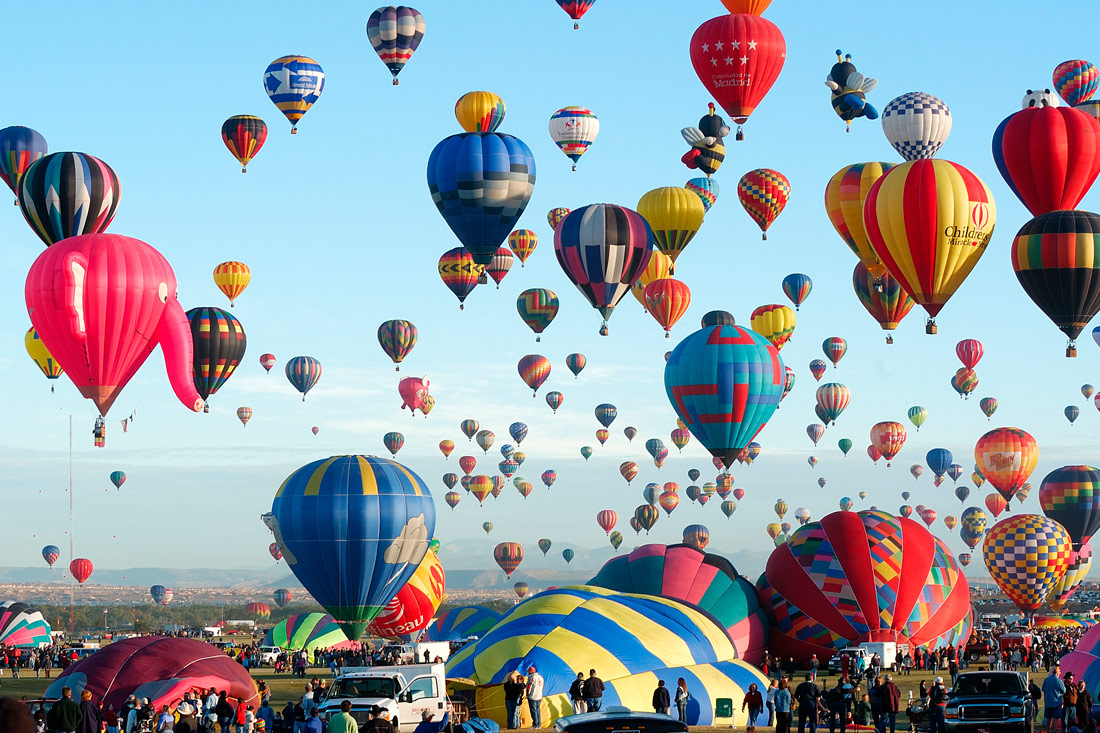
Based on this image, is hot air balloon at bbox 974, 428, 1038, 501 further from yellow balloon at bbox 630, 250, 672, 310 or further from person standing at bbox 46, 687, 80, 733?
person standing at bbox 46, 687, 80, 733

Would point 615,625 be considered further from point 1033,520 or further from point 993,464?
point 993,464

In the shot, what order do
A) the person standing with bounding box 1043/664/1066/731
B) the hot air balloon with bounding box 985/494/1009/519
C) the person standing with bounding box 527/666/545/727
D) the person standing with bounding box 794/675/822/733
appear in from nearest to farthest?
the person standing with bounding box 794/675/822/733 < the person standing with bounding box 1043/664/1066/731 < the person standing with bounding box 527/666/545/727 < the hot air balloon with bounding box 985/494/1009/519

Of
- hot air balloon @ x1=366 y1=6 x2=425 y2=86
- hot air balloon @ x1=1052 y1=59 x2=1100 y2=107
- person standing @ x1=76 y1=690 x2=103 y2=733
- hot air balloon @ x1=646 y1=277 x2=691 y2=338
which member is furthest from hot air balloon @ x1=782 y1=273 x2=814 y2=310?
person standing @ x1=76 y1=690 x2=103 y2=733

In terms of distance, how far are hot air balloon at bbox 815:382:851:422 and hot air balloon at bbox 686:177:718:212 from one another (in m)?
18.7

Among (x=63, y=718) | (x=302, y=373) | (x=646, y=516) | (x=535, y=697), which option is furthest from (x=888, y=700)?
(x=646, y=516)

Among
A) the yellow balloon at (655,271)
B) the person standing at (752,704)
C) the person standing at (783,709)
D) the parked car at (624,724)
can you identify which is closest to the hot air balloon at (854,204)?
the yellow balloon at (655,271)

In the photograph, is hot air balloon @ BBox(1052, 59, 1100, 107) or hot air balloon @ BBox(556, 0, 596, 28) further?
hot air balloon @ BBox(1052, 59, 1100, 107)

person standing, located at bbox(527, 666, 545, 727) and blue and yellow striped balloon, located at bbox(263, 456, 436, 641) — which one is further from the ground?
blue and yellow striped balloon, located at bbox(263, 456, 436, 641)

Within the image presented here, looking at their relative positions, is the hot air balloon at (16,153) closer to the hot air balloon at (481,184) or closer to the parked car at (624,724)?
the hot air balloon at (481,184)

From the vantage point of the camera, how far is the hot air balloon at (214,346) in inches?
1891

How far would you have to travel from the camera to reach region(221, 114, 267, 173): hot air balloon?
5125 centimetres

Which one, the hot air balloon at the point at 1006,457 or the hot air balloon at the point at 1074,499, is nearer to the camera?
the hot air balloon at the point at 1074,499

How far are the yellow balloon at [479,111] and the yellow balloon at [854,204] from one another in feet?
36.7

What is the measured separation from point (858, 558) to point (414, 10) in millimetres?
23495
